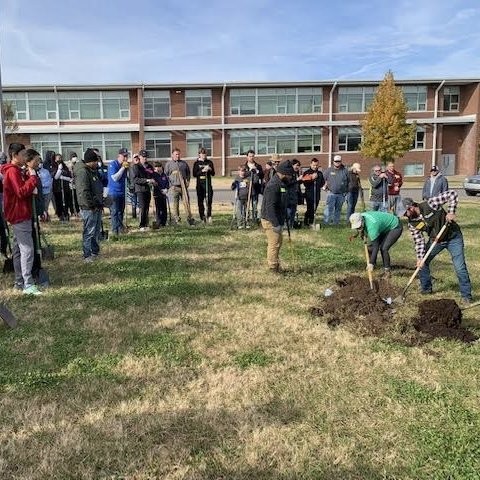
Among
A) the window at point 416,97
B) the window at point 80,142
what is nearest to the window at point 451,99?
the window at point 416,97

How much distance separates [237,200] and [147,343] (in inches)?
326

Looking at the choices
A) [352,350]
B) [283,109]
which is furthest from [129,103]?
[352,350]

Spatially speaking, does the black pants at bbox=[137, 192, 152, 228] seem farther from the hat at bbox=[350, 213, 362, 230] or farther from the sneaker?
the hat at bbox=[350, 213, 362, 230]

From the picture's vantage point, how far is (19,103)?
39.7 metres

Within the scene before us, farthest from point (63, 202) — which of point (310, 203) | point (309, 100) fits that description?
point (309, 100)

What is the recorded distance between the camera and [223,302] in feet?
22.2

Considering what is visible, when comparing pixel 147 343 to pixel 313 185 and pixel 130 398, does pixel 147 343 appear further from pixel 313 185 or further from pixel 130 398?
pixel 313 185

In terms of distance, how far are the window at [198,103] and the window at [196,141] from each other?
150 cm

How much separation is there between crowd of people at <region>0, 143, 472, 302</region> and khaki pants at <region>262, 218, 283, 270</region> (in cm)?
2

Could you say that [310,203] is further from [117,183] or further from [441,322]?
[441,322]

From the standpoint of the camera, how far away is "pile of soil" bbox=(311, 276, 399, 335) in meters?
5.79

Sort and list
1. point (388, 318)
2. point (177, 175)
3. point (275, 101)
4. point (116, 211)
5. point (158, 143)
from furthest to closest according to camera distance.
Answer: point (275, 101)
point (158, 143)
point (177, 175)
point (116, 211)
point (388, 318)

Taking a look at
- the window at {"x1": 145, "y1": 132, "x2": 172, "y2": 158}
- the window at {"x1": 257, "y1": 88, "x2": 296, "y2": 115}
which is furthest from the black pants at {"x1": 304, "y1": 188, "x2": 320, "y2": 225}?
the window at {"x1": 257, "y1": 88, "x2": 296, "y2": 115}

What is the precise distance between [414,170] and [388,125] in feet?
33.1
